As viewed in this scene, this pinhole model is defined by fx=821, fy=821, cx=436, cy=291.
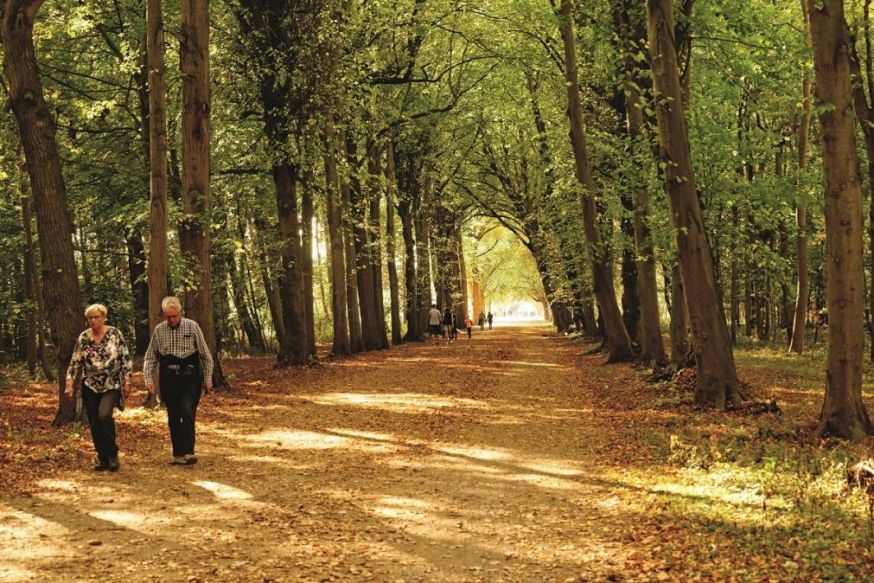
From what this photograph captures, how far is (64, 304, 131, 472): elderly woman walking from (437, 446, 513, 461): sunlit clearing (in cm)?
411

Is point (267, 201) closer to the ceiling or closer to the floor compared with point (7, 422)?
closer to the ceiling

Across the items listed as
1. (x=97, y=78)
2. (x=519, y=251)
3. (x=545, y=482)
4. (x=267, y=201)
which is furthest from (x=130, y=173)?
(x=519, y=251)

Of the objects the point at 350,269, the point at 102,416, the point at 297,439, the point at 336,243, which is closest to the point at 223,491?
the point at 102,416

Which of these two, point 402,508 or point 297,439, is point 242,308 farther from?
point 402,508

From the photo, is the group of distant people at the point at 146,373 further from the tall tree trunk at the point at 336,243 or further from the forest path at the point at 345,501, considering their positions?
the tall tree trunk at the point at 336,243

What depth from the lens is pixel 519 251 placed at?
2803 inches

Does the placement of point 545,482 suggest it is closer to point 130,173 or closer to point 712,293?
point 712,293

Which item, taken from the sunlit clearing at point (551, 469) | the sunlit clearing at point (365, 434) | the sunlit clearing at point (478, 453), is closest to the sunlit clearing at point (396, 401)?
the sunlit clearing at point (365, 434)

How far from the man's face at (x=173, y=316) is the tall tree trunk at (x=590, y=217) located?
1351 cm

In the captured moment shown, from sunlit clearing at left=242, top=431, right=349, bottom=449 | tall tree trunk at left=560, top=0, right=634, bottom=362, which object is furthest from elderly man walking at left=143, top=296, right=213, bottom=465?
tall tree trunk at left=560, top=0, right=634, bottom=362

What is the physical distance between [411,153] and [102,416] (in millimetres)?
29835

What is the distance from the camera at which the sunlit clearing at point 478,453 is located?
1030 centimetres

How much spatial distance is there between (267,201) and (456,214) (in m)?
21.6

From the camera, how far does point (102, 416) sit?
908 cm
